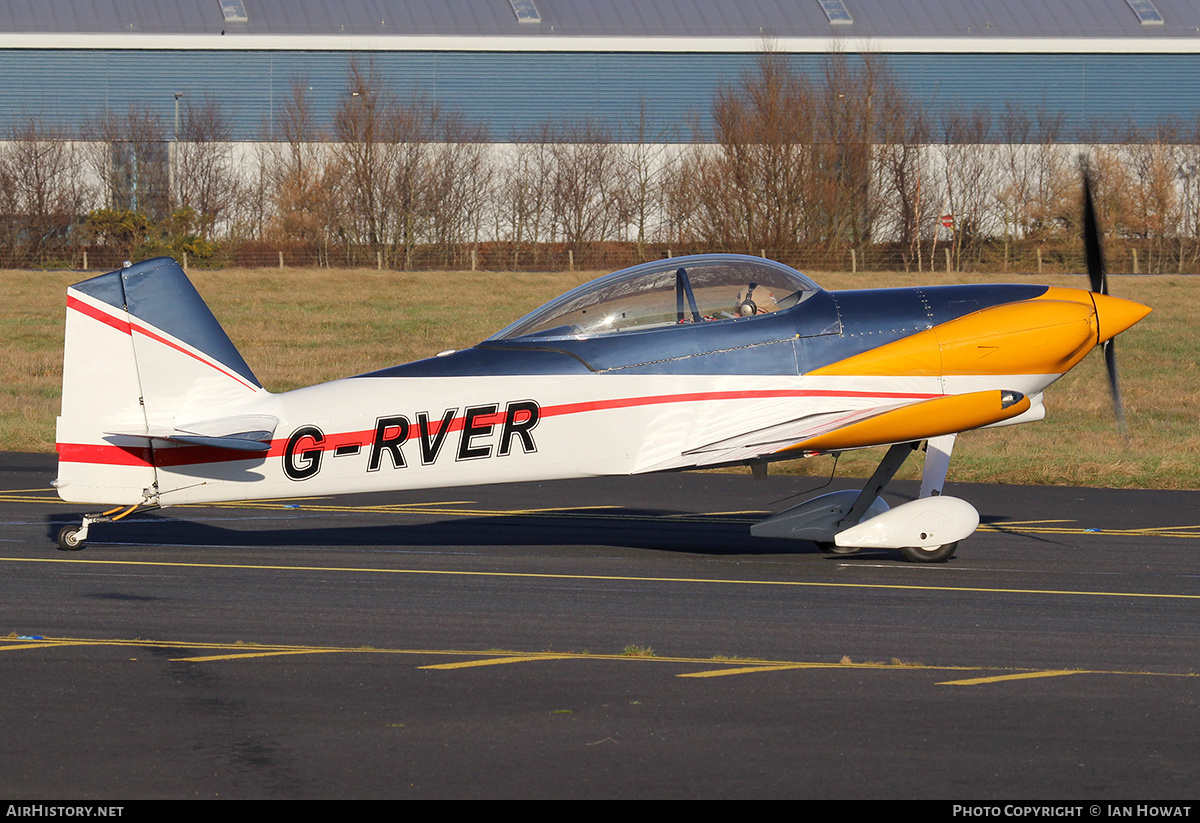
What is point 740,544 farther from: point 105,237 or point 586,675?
point 105,237

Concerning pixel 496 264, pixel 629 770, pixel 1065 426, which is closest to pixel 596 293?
pixel 629 770

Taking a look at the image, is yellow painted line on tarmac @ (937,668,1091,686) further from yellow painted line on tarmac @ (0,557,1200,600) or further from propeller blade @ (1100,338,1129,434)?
propeller blade @ (1100,338,1129,434)

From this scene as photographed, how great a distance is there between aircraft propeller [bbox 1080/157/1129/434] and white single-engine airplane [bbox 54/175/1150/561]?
831 millimetres

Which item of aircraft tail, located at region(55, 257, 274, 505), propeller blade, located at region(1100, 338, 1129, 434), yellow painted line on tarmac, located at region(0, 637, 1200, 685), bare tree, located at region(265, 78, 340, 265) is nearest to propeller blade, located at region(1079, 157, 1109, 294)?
propeller blade, located at region(1100, 338, 1129, 434)

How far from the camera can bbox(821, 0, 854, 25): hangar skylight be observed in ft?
190

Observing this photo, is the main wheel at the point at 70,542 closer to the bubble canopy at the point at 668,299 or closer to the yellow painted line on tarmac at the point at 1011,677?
the bubble canopy at the point at 668,299

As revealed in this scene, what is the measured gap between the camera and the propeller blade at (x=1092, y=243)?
39.1ft

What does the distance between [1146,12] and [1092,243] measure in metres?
54.6

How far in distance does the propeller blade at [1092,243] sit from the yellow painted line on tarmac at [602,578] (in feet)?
10.3

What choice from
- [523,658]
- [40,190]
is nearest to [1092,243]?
[523,658]

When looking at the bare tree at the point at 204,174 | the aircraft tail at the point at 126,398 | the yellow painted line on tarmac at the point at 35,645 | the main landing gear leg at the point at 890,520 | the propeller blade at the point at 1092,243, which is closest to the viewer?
the yellow painted line on tarmac at the point at 35,645

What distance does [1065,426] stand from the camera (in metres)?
24.1

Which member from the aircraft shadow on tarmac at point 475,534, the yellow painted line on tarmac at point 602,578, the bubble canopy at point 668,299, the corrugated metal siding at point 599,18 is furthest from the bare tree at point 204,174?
the bubble canopy at point 668,299

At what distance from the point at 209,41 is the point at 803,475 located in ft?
153
